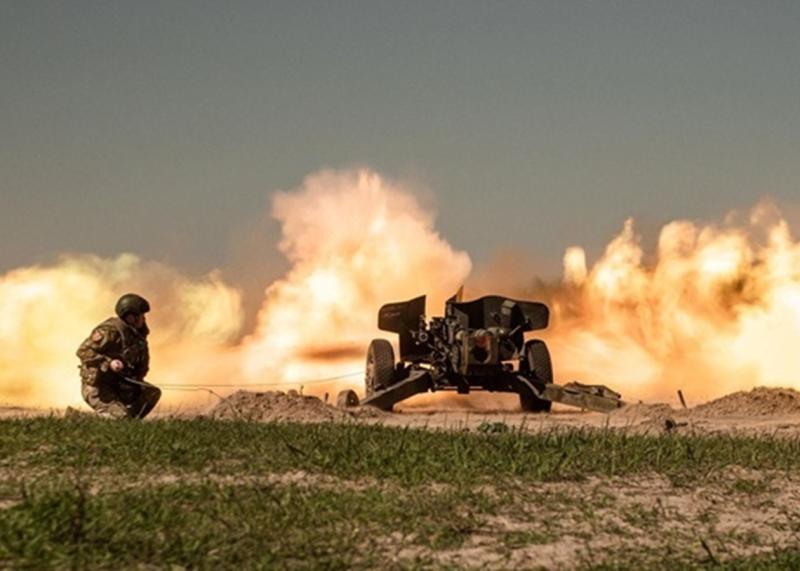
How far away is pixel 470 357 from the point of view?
2591 cm

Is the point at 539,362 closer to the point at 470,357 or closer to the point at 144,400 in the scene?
the point at 470,357

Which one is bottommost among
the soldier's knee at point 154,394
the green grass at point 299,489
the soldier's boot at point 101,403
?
the green grass at point 299,489

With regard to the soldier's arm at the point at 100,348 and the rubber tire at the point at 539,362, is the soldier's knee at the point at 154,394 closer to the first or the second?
the soldier's arm at the point at 100,348

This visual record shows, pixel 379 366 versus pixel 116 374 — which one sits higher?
pixel 379 366

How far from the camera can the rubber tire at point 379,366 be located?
2655 cm

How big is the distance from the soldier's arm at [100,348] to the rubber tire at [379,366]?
1002cm

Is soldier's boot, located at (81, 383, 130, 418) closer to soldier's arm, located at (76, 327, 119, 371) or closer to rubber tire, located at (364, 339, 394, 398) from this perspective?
soldier's arm, located at (76, 327, 119, 371)

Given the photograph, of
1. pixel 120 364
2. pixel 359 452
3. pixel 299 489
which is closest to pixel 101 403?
pixel 120 364

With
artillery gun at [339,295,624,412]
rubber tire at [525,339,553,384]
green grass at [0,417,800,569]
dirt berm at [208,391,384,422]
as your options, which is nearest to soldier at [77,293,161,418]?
green grass at [0,417,800,569]

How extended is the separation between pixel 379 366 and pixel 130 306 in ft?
32.5

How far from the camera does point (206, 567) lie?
825cm

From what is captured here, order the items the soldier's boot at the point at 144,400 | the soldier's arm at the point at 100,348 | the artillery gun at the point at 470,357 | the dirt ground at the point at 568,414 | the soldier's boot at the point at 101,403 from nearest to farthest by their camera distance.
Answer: the soldier's arm at the point at 100,348, the soldier's boot at the point at 101,403, the soldier's boot at the point at 144,400, the dirt ground at the point at 568,414, the artillery gun at the point at 470,357

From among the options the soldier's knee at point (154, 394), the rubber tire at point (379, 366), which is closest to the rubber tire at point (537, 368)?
the rubber tire at point (379, 366)

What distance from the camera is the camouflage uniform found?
1700 cm
